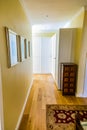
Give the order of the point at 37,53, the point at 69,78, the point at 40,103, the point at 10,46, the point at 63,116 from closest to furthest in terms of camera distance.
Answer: the point at 10,46
the point at 63,116
the point at 40,103
the point at 69,78
the point at 37,53

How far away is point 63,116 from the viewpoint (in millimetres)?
2445

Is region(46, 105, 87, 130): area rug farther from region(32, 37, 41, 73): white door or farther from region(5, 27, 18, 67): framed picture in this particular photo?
region(32, 37, 41, 73): white door

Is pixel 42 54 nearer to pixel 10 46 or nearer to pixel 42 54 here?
pixel 42 54

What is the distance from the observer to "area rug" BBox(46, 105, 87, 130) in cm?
215

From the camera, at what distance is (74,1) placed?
256 centimetres

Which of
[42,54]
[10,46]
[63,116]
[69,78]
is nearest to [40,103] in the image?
[63,116]

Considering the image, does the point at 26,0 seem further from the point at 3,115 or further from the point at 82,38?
the point at 3,115

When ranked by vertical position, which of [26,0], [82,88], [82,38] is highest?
[26,0]

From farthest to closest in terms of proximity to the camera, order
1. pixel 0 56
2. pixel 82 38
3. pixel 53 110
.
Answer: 1. pixel 82 38
2. pixel 53 110
3. pixel 0 56

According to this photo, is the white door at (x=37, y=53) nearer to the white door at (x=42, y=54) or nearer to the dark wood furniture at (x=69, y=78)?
the white door at (x=42, y=54)

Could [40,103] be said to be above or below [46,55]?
below

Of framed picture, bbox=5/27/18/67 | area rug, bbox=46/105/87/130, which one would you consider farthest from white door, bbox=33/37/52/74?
framed picture, bbox=5/27/18/67

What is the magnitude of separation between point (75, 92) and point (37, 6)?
2.62m

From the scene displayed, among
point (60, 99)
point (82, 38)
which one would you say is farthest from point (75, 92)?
point (82, 38)
